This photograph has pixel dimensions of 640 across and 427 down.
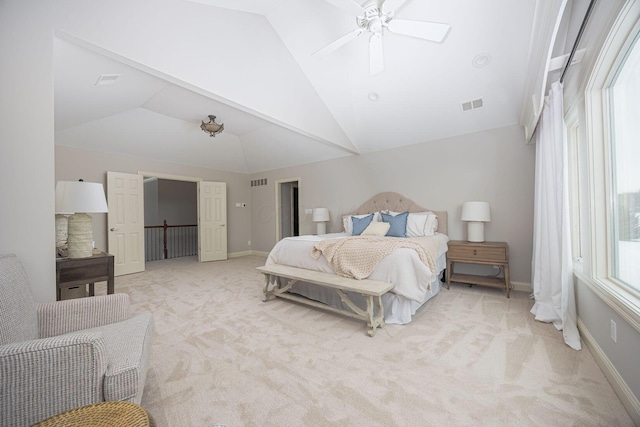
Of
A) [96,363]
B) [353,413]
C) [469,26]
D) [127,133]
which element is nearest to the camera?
[96,363]

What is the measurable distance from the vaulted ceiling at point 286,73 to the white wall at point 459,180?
23 centimetres

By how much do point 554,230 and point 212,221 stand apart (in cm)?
613

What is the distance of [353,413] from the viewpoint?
1.44 meters

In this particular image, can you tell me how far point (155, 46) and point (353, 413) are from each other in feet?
10.1

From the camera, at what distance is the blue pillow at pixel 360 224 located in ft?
14.6

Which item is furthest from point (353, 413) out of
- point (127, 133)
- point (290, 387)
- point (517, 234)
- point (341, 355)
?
point (127, 133)

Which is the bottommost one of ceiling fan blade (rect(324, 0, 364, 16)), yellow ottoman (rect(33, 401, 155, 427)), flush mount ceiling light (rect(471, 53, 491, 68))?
yellow ottoman (rect(33, 401, 155, 427))

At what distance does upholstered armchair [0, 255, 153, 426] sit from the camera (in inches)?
35.9

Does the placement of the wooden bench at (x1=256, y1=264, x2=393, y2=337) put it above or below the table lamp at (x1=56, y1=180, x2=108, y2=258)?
below

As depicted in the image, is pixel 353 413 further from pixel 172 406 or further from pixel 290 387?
pixel 172 406

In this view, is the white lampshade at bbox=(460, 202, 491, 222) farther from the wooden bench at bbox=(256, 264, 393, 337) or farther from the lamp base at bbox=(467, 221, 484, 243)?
the wooden bench at bbox=(256, 264, 393, 337)

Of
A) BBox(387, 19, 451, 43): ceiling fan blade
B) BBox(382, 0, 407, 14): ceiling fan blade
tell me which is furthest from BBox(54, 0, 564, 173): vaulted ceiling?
BBox(387, 19, 451, 43): ceiling fan blade

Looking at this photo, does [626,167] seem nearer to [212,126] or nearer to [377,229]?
[377,229]

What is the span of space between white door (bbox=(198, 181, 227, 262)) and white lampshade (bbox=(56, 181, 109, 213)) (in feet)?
13.2
